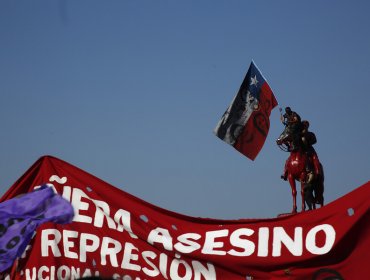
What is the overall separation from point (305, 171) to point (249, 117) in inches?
59.6

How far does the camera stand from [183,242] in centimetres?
835

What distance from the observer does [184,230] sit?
27.7ft

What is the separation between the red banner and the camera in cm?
789

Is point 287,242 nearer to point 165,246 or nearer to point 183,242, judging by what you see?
point 183,242

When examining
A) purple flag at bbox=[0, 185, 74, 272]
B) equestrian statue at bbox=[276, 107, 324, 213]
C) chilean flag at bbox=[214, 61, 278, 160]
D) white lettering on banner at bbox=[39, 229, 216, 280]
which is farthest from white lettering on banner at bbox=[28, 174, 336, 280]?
equestrian statue at bbox=[276, 107, 324, 213]

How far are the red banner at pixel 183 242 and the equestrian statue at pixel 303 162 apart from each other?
141 inches

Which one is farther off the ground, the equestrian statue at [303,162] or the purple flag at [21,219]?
the equestrian statue at [303,162]

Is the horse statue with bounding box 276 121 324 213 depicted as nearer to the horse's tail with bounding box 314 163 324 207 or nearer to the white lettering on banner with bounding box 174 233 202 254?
the horse's tail with bounding box 314 163 324 207

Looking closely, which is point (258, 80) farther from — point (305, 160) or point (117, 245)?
point (117, 245)

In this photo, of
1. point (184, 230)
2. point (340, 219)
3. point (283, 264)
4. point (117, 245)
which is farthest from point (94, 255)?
point (340, 219)

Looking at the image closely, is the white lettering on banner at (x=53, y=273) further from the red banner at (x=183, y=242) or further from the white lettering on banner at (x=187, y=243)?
the white lettering on banner at (x=187, y=243)

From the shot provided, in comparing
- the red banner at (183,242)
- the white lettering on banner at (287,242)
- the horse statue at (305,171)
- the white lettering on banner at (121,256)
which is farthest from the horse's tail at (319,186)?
the white lettering on banner at (121,256)

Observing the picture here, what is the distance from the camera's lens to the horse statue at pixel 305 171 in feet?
38.6

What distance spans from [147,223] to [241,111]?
3468 mm
